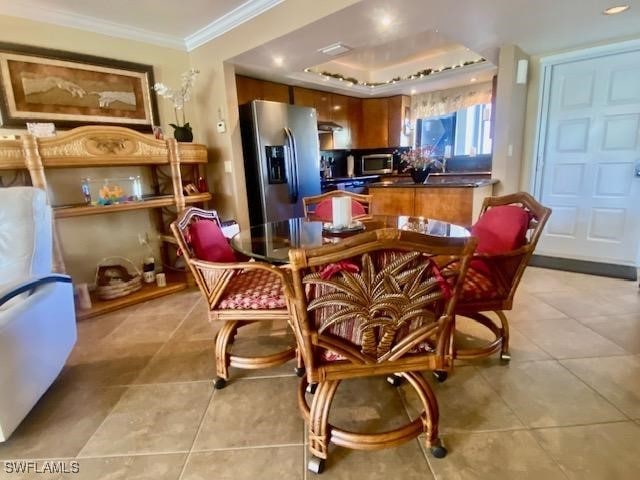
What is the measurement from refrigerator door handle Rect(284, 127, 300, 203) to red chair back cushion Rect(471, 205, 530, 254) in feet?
7.23

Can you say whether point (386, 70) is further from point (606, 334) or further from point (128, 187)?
point (606, 334)

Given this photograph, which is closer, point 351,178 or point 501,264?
point 501,264

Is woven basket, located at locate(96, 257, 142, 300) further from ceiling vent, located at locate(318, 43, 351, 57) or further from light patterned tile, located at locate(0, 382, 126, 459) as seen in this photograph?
ceiling vent, located at locate(318, 43, 351, 57)

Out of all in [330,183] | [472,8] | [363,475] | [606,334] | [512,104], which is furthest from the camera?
[330,183]

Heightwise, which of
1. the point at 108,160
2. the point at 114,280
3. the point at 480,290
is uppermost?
the point at 108,160

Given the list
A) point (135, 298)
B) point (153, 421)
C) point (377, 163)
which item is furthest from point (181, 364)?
point (377, 163)

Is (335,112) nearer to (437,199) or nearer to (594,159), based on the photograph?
(437,199)

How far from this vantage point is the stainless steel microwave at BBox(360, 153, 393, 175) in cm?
557

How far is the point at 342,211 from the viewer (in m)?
1.77

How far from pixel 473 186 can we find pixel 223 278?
2.65 metres

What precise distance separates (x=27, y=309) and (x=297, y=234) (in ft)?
4.30

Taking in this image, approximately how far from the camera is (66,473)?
1.21m

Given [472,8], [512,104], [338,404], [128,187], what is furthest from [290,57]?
[338,404]

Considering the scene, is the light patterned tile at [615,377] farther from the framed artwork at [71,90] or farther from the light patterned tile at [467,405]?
the framed artwork at [71,90]
